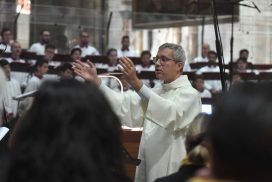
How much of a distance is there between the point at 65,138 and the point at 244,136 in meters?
0.57

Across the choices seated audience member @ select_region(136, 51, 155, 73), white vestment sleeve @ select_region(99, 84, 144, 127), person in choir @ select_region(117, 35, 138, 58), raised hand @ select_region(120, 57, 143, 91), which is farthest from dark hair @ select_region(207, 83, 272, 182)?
person in choir @ select_region(117, 35, 138, 58)

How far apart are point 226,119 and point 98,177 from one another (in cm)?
47

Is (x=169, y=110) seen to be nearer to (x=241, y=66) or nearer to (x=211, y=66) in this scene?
(x=241, y=66)

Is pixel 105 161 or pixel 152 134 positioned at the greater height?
pixel 105 161

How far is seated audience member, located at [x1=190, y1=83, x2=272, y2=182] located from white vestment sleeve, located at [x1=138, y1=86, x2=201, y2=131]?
3.08 meters

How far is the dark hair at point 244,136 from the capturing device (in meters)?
1.73

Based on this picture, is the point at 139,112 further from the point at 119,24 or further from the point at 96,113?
the point at 119,24

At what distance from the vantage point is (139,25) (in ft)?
64.1

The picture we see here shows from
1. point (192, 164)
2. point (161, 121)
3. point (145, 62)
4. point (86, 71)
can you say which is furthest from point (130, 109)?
point (145, 62)

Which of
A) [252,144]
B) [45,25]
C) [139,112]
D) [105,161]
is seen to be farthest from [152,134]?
[45,25]

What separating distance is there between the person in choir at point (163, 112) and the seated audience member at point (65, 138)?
111 inches

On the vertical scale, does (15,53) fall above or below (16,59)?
above

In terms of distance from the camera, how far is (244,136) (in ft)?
5.71

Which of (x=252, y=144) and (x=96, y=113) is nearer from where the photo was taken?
(x=252, y=144)
